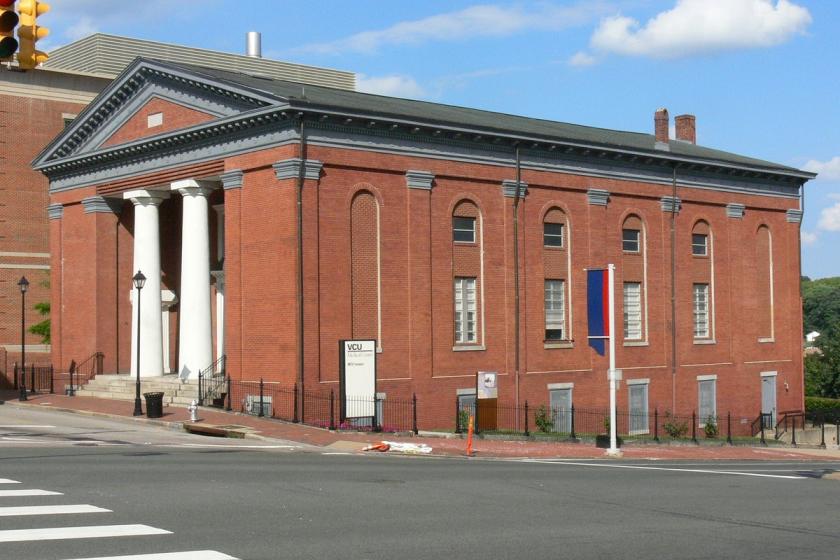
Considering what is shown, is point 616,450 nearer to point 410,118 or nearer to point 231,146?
point 410,118

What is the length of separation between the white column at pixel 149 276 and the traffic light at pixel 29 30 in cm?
3097

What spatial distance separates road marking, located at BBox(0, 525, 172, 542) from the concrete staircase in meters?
26.8

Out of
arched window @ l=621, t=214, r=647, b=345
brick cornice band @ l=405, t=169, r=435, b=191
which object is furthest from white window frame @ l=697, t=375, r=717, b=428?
brick cornice band @ l=405, t=169, r=435, b=191

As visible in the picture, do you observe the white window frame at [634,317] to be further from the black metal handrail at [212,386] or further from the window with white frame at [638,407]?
the black metal handrail at [212,386]

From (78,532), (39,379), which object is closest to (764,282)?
(39,379)

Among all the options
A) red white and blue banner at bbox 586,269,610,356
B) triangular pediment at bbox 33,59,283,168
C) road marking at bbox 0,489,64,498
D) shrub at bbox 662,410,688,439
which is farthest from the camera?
shrub at bbox 662,410,688,439

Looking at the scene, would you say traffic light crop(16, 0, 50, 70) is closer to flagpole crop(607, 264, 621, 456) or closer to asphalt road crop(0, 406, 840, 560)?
asphalt road crop(0, 406, 840, 560)

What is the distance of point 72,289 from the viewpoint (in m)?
49.9

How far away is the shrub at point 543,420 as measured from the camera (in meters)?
44.9

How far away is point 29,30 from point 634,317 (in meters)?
39.8

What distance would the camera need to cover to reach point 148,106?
44.9 m

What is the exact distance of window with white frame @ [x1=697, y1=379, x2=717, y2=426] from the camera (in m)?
53.7

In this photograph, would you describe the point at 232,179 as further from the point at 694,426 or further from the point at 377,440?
the point at 694,426

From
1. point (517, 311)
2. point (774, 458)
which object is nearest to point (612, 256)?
point (517, 311)
